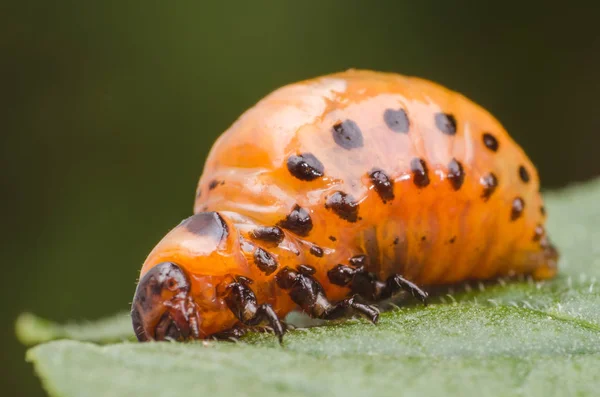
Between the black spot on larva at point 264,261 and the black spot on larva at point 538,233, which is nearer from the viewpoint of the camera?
the black spot on larva at point 264,261

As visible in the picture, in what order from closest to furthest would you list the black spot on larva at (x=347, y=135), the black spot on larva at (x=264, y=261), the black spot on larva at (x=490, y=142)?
the black spot on larva at (x=264, y=261)
the black spot on larva at (x=347, y=135)
the black spot on larva at (x=490, y=142)

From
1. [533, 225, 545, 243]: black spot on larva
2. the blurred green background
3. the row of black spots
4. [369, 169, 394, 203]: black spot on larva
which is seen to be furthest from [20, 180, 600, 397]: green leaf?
the blurred green background

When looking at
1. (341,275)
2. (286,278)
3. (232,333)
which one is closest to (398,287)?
(341,275)

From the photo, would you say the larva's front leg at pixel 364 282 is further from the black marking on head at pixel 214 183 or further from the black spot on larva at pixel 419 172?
the black marking on head at pixel 214 183

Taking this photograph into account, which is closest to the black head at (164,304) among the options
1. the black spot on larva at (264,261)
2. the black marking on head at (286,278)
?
the black spot on larva at (264,261)

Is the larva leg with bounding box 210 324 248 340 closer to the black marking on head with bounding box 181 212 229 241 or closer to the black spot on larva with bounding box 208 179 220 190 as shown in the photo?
the black marking on head with bounding box 181 212 229 241

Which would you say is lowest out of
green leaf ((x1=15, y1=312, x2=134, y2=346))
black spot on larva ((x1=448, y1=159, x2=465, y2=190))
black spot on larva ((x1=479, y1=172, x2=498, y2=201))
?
green leaf ((x1=15, y1=312, x2=134, y2=346))

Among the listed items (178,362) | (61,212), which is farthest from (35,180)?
(178,362)
